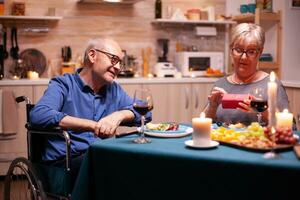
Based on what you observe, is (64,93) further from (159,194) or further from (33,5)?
(33,5)

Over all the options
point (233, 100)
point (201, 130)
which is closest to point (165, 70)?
point (233, 100)

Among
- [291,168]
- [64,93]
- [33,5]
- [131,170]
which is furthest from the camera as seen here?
[33,5]

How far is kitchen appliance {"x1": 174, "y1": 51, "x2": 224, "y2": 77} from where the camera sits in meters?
5.36

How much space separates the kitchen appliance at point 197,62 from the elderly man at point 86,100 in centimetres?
263

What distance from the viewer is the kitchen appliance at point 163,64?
5.28 m

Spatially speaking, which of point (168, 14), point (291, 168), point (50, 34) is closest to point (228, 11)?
point (168, 14)

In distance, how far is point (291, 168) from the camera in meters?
1.56

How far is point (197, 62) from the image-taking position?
5430 mm

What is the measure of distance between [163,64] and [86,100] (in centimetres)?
272

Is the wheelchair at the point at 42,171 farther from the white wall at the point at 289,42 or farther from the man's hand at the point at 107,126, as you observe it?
the white wall at the point at 289,42

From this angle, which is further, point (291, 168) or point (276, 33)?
point (276, 33)

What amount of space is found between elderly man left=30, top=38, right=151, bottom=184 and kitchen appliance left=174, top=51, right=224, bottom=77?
2625 millimetres

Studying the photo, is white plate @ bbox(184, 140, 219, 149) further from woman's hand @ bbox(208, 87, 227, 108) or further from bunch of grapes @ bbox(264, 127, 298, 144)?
woman's hand @ bbox(208, 87, 227, 108)

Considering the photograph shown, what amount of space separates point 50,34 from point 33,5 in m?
0.35
